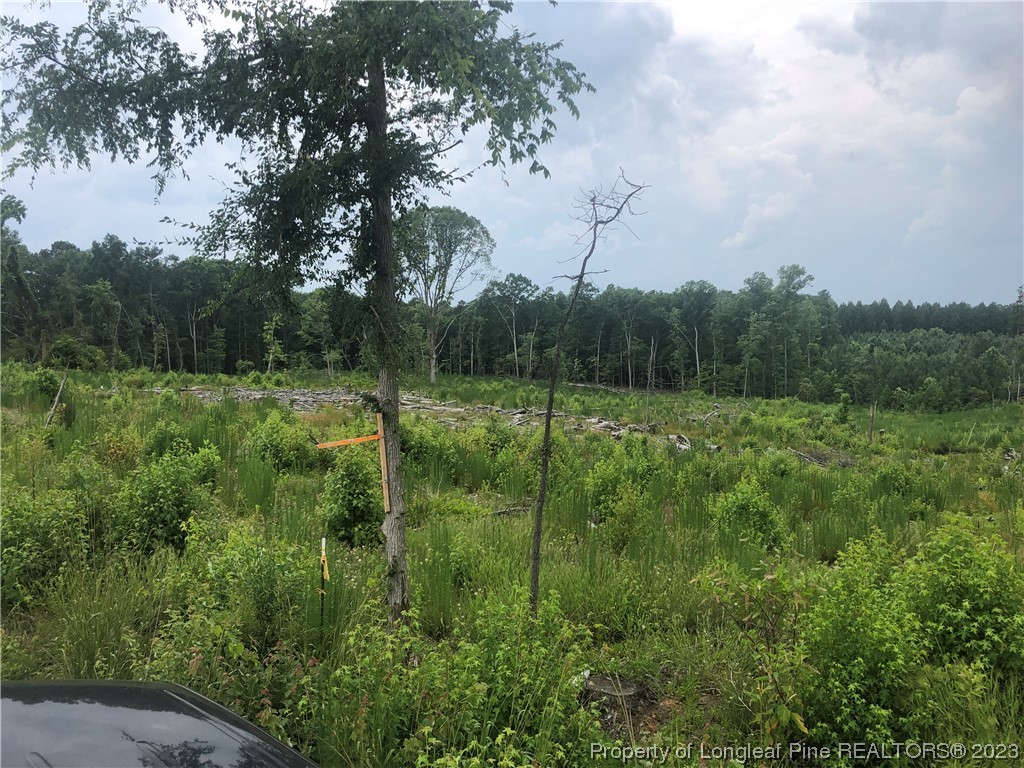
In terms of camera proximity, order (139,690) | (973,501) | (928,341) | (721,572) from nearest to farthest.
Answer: (139,690) < (721,572) < (973,501) < (928,341)

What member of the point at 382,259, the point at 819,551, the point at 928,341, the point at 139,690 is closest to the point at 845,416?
the point at 819,551

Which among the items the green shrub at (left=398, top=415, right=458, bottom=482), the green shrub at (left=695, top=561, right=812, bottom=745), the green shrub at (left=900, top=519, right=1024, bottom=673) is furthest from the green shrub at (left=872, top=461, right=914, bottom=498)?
the green shrub at (left=695, top=561, right=812, bottom=745)

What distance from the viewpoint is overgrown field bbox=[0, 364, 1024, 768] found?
9.21ft

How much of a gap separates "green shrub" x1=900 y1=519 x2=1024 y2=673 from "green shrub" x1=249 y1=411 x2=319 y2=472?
760 centimetres

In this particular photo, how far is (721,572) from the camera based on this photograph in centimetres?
388

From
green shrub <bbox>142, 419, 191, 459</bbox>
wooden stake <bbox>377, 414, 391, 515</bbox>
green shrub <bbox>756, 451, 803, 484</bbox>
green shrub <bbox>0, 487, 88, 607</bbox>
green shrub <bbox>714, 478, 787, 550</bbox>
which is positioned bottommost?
green shrub <bbox>756, 451, 803, 484</bbox>

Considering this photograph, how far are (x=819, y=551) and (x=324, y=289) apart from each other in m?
6.48

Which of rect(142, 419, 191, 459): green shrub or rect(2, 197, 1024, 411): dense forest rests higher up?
rect(2, 197, 1024, 411): dense forest

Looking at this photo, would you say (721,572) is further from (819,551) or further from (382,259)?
(819,551)

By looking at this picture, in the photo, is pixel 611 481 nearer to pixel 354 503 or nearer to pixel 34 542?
pixel 354 503

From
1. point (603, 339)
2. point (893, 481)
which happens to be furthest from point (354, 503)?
point (603, 339)

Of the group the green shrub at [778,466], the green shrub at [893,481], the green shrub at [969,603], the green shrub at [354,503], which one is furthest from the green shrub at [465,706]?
the green shrub at [893,481]

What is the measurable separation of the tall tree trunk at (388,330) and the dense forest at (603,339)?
70.9ft

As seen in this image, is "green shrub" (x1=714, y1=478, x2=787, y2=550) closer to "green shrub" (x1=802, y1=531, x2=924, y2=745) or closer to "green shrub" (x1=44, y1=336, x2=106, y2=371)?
"green shrub" (x1=802, y1=531, x2=924, y2=745)
